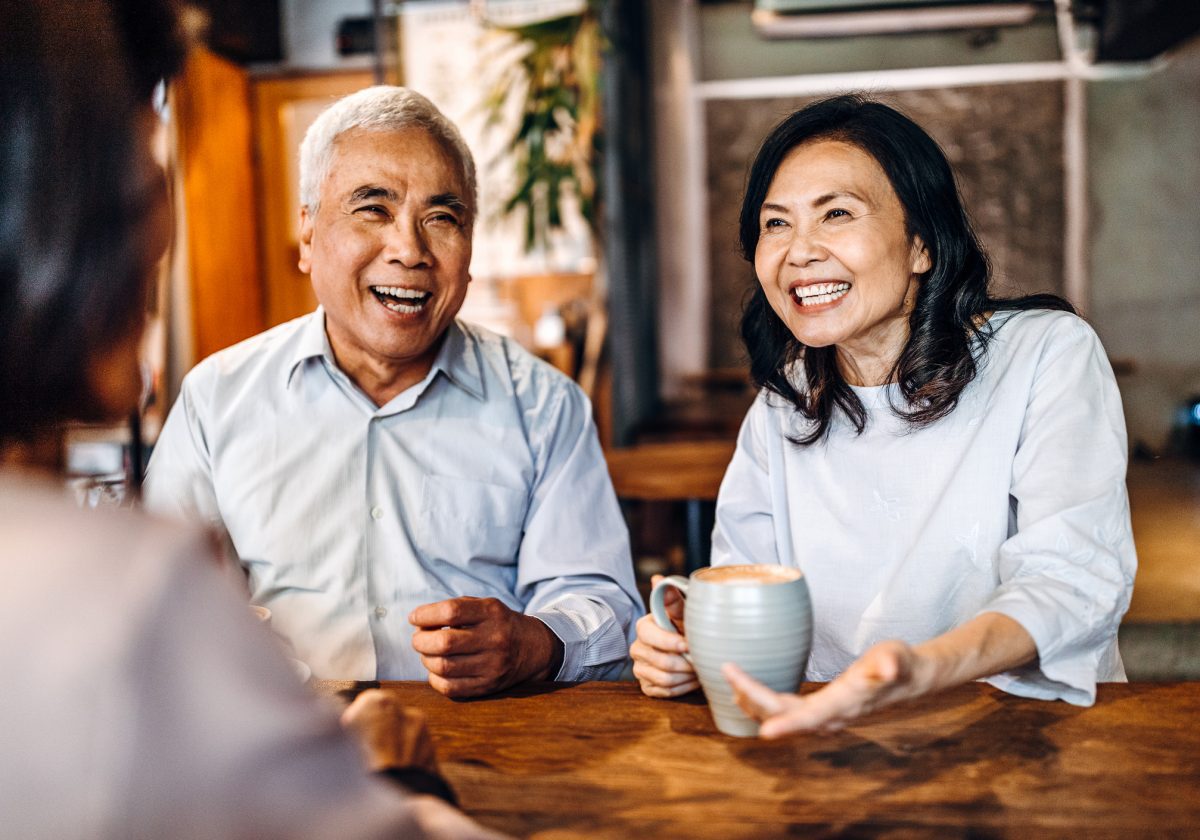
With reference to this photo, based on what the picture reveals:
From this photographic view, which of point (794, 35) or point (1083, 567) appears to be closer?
point (1083, 567)

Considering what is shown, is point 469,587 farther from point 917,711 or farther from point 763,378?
point 917,711

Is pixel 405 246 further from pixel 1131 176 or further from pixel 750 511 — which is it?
pixel 1131 176

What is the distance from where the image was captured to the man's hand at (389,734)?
77 cm

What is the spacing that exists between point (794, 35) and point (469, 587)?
15.8 feet

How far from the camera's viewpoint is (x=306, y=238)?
1.72 metres

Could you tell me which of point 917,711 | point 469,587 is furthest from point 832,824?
point 469,587

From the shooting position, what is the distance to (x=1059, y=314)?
1436mm

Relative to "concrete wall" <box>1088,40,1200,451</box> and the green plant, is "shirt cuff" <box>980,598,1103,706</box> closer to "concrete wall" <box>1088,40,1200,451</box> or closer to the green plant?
the green plant

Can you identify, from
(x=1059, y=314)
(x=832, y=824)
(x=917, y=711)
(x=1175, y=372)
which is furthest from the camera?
(x=1175, y=372)

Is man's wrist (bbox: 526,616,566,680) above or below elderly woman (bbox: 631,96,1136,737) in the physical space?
below

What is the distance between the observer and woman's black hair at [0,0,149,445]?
23.3 inches

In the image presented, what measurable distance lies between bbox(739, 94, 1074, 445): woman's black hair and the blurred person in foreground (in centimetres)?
104

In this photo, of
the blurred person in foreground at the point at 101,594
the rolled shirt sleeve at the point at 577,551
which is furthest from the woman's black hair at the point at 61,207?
the rolled shirt sleeve at the point at 577,551

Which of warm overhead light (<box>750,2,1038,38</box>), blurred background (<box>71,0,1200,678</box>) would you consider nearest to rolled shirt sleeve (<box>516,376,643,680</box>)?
blurred background (<box>71,0,1200,678</box>)
